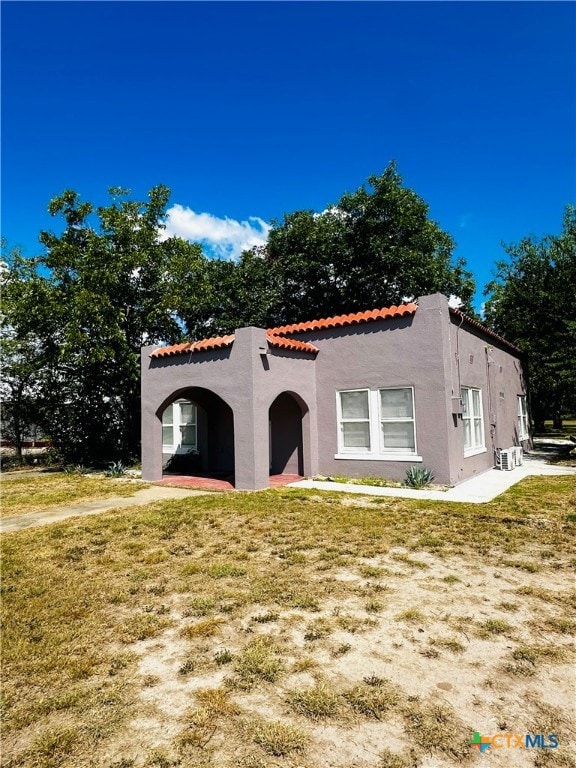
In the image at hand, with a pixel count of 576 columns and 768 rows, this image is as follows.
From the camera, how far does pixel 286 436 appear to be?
14.2 meters

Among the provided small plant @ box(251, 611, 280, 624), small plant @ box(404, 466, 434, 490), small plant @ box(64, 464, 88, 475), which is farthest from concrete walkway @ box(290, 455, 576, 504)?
small plant @ box(64, 464, 88, 475)

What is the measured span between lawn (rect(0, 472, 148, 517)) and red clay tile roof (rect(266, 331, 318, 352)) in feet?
18.2

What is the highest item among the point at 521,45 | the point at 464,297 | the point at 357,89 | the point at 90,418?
the point at 357,89

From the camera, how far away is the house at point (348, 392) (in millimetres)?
11445

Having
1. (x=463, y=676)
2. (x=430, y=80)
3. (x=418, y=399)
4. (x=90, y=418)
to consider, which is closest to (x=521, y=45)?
(x=430, y=80)

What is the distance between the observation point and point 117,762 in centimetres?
244

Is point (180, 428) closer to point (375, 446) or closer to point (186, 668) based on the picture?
point (375, 446)

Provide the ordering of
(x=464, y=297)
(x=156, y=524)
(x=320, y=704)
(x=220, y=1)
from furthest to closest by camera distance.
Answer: (x=464, y=297) → (x=220, y=1) → (x=156, y=524) → (x=320, y=704)

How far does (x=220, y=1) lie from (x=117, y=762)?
489 inches

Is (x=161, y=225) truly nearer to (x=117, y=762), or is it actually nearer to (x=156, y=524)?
(x=156, y=524)

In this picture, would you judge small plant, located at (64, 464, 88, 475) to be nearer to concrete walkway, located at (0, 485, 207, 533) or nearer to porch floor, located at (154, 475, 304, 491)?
porch floor, located at (154, 475, 304, 491)

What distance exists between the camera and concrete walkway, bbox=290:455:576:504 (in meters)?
9.96

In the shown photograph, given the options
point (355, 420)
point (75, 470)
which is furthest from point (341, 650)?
point (75, 470)

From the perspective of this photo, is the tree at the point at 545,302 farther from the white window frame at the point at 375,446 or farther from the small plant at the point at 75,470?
the small plant at the point at 75,470
